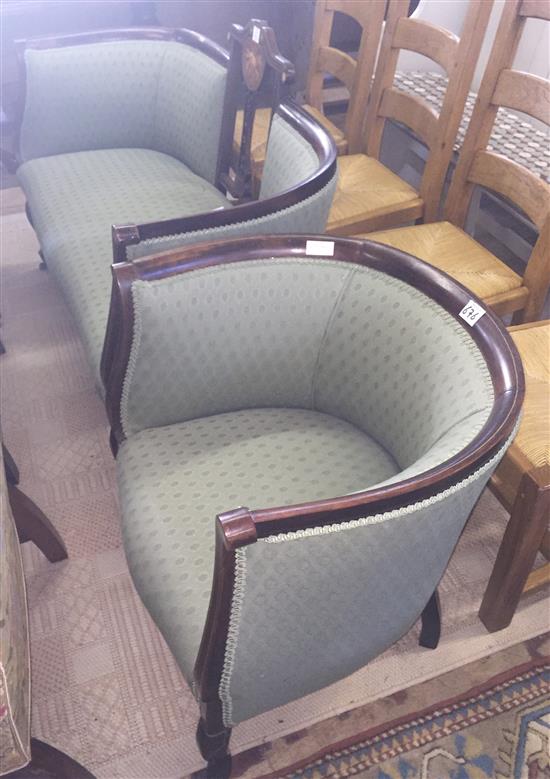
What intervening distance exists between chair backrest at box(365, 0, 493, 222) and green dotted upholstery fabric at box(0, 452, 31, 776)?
143 centimetres

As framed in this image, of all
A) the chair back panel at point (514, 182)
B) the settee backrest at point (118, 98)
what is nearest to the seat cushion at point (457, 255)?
the chair back panel at point (514, 182)

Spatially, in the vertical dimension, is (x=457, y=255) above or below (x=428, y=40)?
below

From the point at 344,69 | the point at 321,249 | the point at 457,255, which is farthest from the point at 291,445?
the point at 344,69

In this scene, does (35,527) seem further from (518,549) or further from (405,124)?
(405,124)

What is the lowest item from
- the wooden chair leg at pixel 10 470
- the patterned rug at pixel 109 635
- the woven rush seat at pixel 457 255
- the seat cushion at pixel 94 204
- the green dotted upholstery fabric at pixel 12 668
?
the patterned rug at pixel 109 635

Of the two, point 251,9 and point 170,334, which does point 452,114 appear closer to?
point 170,334

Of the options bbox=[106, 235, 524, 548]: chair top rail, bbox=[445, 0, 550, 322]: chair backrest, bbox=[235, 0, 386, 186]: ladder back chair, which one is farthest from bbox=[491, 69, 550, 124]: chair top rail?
bbox=[106, 235, 524, 548]: chair top rail

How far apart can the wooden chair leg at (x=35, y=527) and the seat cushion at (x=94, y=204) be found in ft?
1.05

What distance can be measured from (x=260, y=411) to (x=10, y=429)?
88cm

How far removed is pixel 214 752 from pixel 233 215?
989 mm

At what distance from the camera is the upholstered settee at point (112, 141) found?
5.73 feet

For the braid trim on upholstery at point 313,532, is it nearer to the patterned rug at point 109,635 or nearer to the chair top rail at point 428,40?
the patterned rug at point 109,635

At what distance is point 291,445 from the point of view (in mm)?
1174

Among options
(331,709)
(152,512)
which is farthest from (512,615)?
(152,512)
